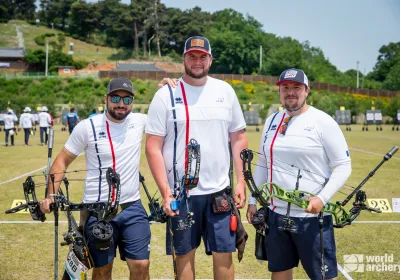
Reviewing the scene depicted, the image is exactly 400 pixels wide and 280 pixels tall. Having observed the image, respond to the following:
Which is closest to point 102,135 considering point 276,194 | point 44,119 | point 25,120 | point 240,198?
point 240,198

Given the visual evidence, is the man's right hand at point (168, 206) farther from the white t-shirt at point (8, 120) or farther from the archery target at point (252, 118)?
the archery target at point (252, 118)

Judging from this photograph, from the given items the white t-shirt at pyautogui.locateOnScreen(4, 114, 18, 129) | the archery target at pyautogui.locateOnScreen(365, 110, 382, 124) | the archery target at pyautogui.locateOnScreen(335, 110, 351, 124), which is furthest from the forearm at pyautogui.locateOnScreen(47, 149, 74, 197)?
the archery target at pyautogui.locateOnScreen(365, 110, 382, 124)

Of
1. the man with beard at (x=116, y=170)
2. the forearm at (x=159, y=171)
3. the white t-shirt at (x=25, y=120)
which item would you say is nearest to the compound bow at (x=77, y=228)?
the man with beard at (x=116, y=170)

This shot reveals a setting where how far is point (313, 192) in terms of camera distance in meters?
4.71

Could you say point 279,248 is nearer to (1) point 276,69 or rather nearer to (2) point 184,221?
(2) point 184,221

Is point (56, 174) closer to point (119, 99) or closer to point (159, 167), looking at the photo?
point (119, 99)

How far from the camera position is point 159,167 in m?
4.68

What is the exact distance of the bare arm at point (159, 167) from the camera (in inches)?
181

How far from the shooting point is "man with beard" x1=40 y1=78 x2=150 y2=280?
515 cm

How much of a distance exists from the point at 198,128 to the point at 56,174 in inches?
61.6

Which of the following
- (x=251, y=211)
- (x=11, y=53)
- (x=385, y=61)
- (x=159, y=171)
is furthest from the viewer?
(x=385, y=61)

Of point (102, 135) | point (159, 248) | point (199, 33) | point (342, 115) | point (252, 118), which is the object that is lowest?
point (159, 248)

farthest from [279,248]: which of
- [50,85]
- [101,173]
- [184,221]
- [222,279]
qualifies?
[50,85]

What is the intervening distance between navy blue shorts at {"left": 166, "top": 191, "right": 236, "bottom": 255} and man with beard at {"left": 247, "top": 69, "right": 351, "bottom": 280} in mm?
412
